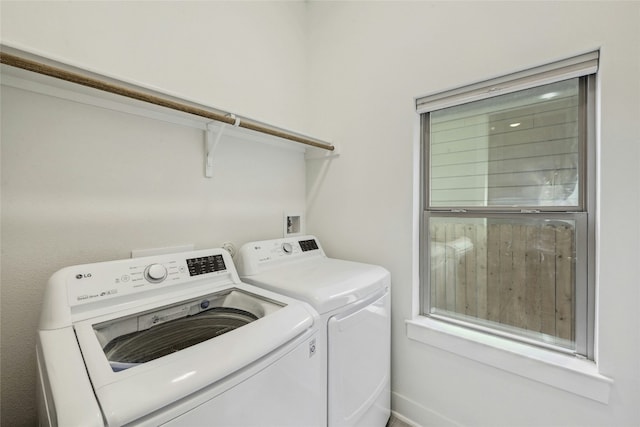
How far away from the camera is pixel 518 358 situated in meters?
1.23

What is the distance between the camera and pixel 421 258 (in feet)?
5.36

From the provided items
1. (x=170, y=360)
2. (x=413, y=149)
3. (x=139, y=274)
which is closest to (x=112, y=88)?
(x=139, y=274)

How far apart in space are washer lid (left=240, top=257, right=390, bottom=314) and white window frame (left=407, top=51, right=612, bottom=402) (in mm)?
513

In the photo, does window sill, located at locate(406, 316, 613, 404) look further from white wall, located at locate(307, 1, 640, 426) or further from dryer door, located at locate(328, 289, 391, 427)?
dryer door, located at locate(328, 289, 391, 427)

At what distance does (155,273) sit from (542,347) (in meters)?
1.89

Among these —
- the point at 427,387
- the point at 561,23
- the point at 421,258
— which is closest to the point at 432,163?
the point at 421,258

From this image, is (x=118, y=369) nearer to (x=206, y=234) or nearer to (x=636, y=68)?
(x=206, y=234)

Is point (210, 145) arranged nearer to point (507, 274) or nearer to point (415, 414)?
point (507, 274)

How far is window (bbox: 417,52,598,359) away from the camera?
1.19m

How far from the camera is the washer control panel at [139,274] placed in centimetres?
91

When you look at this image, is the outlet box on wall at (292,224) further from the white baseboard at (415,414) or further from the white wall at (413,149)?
the white baseboard at (415,414)

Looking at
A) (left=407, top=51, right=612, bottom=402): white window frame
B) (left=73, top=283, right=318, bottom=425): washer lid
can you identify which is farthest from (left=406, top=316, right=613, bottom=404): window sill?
(left=73, top=283, right=318, bottom=425): washer lid

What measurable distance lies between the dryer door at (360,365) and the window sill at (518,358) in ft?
0.85

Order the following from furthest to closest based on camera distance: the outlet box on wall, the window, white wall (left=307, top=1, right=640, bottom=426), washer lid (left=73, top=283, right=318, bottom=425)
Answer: the outlet box on wall
the window
white wall (left=307, top=1, right=640, bottom=426)
washer lid (left=73, top=283, right=318, bottom=425)
